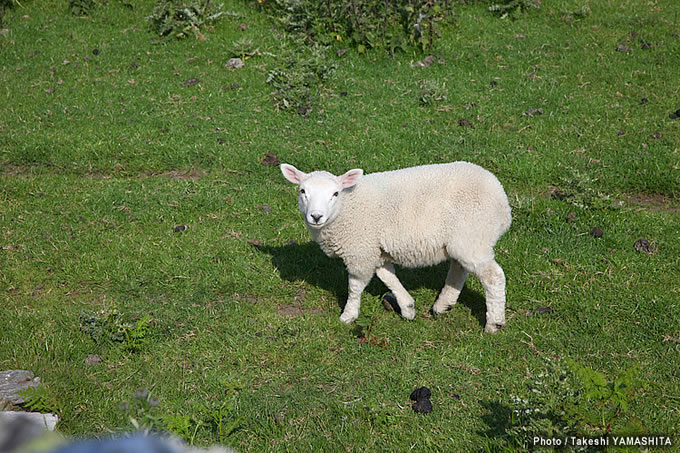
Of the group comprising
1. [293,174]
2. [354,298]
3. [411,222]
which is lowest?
[354,298]

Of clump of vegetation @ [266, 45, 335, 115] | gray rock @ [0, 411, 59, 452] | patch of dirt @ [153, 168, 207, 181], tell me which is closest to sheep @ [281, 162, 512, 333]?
patch of dirt @ [153, 168, 207, 181]

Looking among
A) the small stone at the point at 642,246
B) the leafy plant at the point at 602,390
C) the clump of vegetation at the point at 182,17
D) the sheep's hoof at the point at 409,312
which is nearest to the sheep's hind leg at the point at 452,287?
the sheep's hoof at the point at 409,312

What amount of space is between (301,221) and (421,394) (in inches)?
133

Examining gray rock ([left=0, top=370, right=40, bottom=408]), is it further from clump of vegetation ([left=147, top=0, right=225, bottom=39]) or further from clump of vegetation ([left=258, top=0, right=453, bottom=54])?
clump of vegetation ([left=147, top=0, right=225, bottom=39])

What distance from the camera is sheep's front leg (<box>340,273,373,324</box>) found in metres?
6.03

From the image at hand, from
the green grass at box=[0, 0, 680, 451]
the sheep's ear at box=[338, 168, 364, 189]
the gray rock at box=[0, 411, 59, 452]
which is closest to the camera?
the gray rock at box=[0, 411, 59, 452]

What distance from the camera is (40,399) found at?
4652mm

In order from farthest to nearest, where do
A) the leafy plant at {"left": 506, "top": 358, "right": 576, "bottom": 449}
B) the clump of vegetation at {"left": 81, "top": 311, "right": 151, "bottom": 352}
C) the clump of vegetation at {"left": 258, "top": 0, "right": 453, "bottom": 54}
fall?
1. the clump of vegetation at {"left": 258, "top": 0, "right": 453, "bottom": 54}
2. the clump of vegetation at {"left": 81, "top": 311, "right": 151, "bottom": 352}
3. the leafy plant at {"left": 506, "top": 358, "right": 576, "bottom": 449}

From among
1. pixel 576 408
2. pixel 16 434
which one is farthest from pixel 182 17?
pixel 16 434

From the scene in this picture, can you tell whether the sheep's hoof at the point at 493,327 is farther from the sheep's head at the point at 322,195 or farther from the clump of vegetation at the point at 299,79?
the clump of vegetation at the point at 299,79

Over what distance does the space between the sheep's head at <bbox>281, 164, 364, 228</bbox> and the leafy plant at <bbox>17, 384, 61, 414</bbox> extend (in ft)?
8.10

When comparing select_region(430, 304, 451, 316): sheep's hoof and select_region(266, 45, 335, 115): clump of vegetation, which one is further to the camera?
select_region(266, 45, 335, 115): clump of vegetation

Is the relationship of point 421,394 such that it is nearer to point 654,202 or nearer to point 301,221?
point 301,221

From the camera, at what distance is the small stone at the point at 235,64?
10609 millimetres
